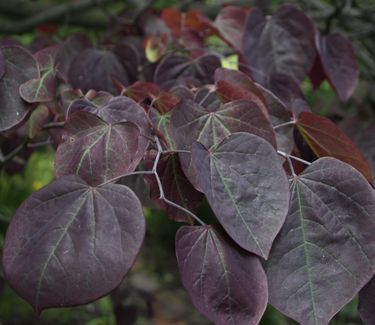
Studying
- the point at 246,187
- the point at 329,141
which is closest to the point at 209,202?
the point at 246,187

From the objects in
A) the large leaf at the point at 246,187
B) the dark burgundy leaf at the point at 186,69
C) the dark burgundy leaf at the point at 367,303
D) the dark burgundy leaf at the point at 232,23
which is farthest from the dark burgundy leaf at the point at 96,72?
the dark burgundy leaf at the point at 367,303

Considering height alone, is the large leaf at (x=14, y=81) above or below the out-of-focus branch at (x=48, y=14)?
above

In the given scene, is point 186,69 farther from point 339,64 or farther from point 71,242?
point 71,242

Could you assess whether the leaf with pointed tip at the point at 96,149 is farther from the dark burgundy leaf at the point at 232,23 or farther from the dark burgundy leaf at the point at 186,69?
the dark burgundy leaf at the point at 232,23

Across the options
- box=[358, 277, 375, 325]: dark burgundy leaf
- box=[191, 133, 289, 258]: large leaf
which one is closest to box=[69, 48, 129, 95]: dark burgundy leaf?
box=[191, 133, 289, 258]: large leaf

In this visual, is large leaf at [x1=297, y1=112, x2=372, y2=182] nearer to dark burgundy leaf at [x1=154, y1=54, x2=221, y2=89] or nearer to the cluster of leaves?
the cluster of leaves

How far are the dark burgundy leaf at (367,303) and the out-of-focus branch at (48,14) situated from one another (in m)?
1.42

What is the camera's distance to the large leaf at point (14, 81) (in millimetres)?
803

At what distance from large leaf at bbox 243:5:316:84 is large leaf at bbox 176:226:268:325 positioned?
604 millimetres

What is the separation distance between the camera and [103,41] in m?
1.46

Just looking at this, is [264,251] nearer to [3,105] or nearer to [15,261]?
[15,261]

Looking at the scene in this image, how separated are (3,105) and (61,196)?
0.82 feet

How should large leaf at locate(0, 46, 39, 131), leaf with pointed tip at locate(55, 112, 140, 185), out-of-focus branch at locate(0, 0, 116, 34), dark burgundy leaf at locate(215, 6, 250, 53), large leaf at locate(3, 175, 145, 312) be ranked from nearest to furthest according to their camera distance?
large leaf at locate(3, 175, 145, 312) < leaf with pointed tip at locate(55, 112, 140, 185) < large leaf at locate(0, 46, 39, 131) < dark burgundy leaf at locate(215, 6, 250, 53) < out-of-focus branch at locate(0, 0, 116, 34)

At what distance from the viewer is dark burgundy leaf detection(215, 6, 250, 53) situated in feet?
4.24
